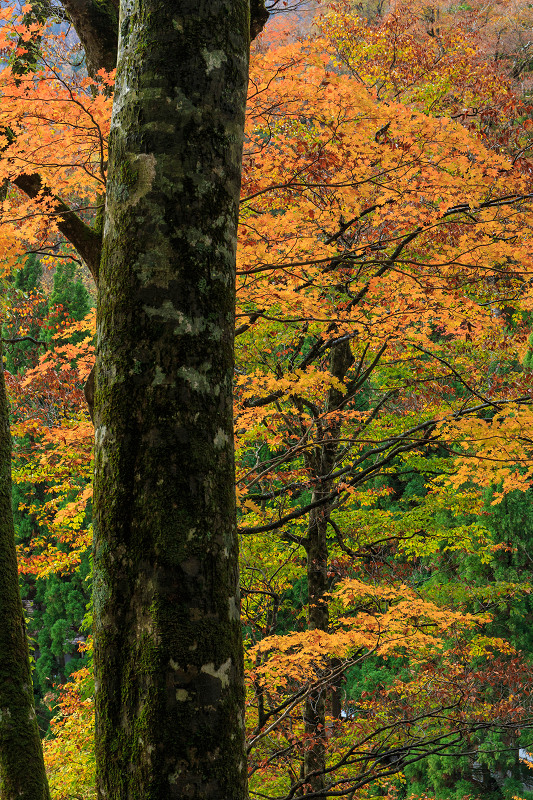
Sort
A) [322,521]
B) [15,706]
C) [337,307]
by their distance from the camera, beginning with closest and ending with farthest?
[15,706]
[337,307]
[322,521]

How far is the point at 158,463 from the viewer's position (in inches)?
50.2

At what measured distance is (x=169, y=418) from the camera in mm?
1285

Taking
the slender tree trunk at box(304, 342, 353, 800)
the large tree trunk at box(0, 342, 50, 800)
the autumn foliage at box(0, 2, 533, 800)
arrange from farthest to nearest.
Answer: the slender tree trunk at box(304, 342, 353, 800) → the autumn foliage at box(0, 2, 533, 800) → the large tree trunk at box(0, 342, 50, 800)

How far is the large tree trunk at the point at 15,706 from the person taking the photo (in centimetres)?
285

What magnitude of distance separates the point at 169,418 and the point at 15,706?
2400 millimetres

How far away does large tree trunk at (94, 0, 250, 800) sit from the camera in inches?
47.1

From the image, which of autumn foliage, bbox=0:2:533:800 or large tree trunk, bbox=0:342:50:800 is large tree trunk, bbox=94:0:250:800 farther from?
large tree trunk, bbox=0:342:50:800

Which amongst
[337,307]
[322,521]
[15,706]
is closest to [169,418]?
[15,706]

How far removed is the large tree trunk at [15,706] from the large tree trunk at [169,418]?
197cm

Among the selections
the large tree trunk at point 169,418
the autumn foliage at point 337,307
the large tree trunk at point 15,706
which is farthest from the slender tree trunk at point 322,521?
the large tree trunk at point 169,418

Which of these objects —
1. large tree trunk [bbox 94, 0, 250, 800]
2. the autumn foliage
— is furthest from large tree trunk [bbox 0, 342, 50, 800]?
large tree trunk [bbox 94, 0, 250, 800]

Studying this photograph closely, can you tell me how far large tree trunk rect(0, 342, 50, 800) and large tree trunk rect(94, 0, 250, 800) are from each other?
6.47 feet

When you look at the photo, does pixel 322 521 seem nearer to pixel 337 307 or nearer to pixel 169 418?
pixel 337 307

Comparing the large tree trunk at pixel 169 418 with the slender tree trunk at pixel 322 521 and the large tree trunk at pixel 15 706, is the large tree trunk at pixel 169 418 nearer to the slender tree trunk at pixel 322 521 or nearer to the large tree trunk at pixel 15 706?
the large tree trunk at pixel 15 706
